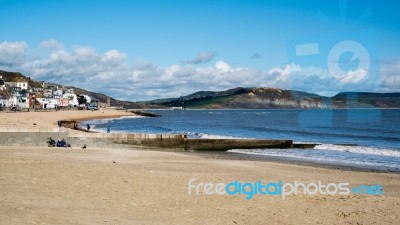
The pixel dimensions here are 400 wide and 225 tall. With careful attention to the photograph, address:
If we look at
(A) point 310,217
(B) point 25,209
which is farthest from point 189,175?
(B) point 25,209

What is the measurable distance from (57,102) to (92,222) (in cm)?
16783

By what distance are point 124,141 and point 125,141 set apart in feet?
0.29

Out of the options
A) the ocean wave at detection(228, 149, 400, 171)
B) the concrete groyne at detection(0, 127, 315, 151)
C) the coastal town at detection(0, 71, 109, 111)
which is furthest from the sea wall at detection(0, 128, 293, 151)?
the coastal town at detection(0, 71, 109, 111)

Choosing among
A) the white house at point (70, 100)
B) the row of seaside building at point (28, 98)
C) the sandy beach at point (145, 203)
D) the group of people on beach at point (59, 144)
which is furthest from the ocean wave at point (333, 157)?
the white house at point (70, 100)

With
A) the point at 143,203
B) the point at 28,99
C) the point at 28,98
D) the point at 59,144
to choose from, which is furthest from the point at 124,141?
the point at 28,98

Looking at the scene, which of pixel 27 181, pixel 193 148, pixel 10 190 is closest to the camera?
pixel 10 190

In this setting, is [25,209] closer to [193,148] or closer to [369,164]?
[369,164]

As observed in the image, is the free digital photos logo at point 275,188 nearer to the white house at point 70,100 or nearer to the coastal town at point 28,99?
the coastal town at point 28,99

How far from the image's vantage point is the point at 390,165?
28.9 meters

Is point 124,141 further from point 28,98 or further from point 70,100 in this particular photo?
point 70,100

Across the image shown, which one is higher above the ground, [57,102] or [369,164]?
[57,102]

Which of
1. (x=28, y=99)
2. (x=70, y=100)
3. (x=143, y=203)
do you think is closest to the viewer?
(x=143, y=203)

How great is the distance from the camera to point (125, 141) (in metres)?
37.3

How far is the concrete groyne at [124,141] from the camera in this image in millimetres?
35219
